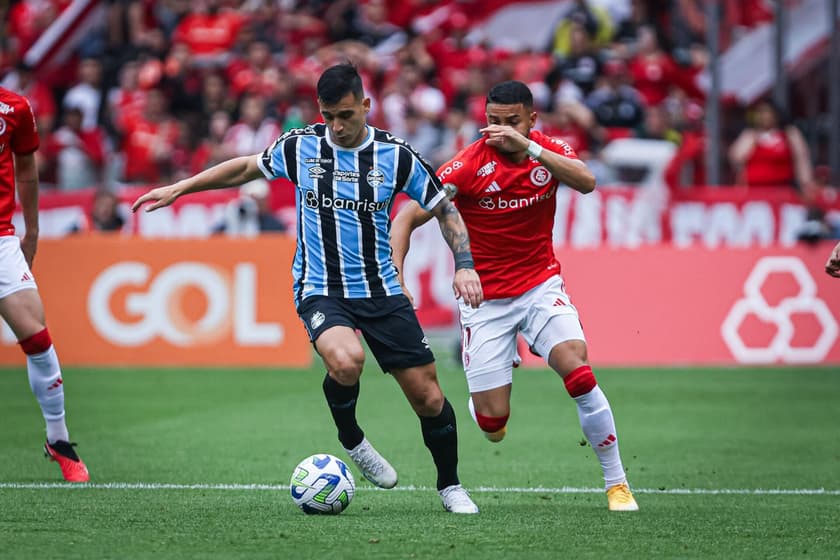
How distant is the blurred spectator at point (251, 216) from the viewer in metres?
17.2

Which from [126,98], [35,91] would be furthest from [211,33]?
[35,91]

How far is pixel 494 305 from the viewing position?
822cm

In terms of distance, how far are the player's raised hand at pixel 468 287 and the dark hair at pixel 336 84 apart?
1038 mm

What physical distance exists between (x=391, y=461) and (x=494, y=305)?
6.17 feet

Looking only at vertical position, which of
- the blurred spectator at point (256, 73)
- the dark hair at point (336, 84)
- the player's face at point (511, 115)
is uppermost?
the dark hair at point (336, 84)

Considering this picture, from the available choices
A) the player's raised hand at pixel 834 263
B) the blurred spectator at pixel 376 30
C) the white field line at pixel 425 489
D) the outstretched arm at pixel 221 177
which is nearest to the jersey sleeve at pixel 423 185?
the outstretched arm at pixel 221 177

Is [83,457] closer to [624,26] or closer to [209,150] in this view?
[209,150]

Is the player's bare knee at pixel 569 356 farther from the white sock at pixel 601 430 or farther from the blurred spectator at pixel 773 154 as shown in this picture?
the blurred spectator at pixel 773 154

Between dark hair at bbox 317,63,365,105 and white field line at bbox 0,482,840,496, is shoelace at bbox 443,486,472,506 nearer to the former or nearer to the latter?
white field line at bbox 0,482,840,496

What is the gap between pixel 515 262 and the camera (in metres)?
8.20

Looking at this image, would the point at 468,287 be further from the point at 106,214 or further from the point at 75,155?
the point at 75,155

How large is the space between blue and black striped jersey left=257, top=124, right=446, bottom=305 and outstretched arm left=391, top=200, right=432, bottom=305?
18 centimetres

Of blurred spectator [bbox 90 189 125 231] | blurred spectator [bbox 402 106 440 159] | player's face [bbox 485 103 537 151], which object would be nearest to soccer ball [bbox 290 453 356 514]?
player's face [bbox 485 103 537 151]

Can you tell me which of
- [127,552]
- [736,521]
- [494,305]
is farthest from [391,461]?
[127,552]
